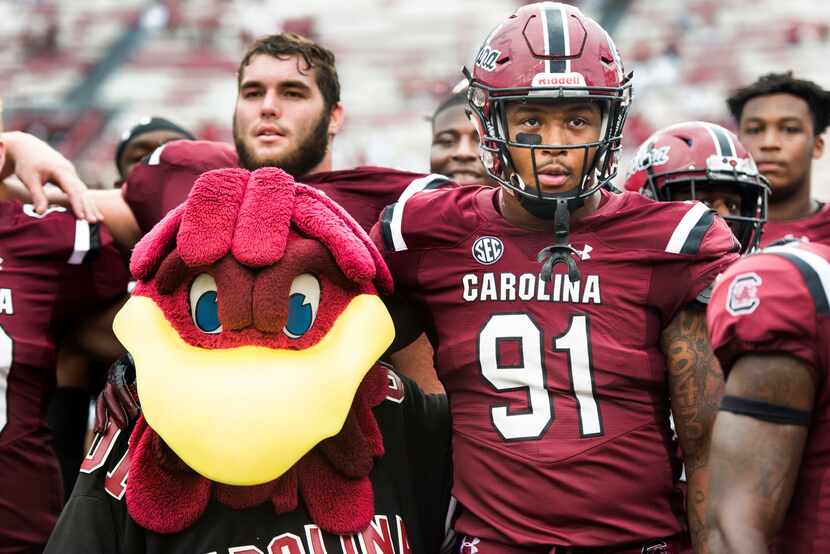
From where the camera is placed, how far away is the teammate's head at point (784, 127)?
462 cm

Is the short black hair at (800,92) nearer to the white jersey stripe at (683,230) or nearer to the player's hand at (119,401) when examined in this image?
the white jersey stripe at (683,230)

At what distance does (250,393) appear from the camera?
84.0 inches

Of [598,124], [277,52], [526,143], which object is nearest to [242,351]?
[526,143]

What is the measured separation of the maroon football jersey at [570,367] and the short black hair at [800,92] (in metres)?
2.35

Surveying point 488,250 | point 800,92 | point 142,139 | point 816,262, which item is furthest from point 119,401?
point 800,92

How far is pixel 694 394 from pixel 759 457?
1.85 ft

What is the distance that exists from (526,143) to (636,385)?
57cm

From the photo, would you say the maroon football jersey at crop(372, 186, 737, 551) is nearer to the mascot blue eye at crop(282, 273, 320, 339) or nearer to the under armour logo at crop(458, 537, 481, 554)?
the under armour logo at crop(458, 537, 481, 554)

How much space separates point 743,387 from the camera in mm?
1980

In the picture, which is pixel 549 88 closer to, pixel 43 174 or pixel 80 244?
pixel 80 244

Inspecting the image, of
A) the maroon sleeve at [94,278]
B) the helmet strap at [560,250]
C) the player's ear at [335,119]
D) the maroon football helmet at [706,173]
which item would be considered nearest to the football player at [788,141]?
the maroon football helmet at [706,173]

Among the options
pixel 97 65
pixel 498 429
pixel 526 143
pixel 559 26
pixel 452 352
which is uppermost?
pixel 97 65

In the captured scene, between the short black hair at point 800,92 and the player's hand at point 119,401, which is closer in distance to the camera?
the player's hand at point 119,401

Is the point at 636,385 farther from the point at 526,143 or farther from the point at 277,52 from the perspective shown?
the point at 277,52
